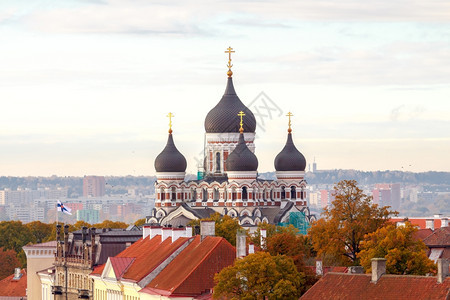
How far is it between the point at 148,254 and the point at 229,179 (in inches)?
3066

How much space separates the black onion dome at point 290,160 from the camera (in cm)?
17850

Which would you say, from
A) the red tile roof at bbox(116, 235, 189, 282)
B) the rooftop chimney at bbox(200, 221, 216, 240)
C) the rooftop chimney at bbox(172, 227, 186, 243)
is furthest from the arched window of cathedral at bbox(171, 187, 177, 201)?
the rooftop chimney at bbox(200, 221, 216, 240)

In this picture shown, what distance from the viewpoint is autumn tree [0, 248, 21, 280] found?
6225 inches

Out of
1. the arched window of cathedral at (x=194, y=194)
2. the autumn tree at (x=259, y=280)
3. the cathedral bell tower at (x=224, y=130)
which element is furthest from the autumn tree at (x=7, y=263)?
the autumn tree at (x=259, y=280)

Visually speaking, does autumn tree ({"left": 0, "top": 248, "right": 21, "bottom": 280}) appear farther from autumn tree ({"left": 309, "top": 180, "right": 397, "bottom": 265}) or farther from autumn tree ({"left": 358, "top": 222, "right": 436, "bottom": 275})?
autumn tree ({"left": 358, "top": 222, "right": 436, "bottom": 275})

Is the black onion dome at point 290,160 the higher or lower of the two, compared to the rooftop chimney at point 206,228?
higher

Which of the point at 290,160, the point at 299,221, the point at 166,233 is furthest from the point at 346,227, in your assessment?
the point at 290,160

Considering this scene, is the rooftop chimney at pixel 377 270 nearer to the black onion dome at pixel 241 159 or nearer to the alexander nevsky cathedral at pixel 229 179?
the black onion dome at pixel 241 159

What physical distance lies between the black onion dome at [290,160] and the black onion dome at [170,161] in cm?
995

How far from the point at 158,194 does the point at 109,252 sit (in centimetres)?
7009

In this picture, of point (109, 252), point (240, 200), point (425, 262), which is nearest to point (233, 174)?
point (240, 200)

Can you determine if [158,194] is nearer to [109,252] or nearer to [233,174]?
[233,174]

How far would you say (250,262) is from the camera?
7500 centimetres

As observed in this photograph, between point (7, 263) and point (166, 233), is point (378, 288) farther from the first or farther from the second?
point (7, 263)
